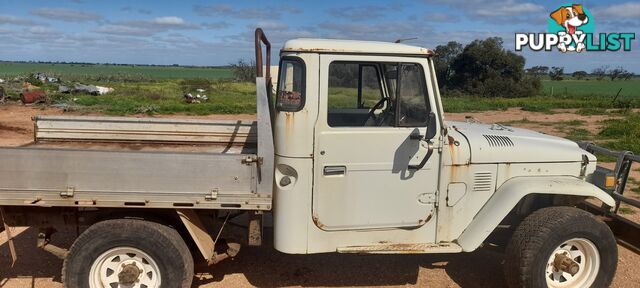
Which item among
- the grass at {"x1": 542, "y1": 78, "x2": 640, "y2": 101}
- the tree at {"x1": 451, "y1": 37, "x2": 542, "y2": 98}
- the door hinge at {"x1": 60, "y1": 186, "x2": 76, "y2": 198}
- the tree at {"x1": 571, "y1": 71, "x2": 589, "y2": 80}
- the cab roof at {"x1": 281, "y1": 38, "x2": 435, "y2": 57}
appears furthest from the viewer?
the tree at {"x1": 571, "y1": 71, "x2": 589, "y2": 80}

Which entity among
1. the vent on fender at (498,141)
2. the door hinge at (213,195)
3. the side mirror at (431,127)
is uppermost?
the side mirror at (431,127)

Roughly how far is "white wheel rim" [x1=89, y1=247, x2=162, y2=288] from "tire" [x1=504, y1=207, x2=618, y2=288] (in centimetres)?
301

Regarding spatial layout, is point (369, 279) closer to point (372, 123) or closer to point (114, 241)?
point (372, 123)

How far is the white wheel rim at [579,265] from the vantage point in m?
4.52

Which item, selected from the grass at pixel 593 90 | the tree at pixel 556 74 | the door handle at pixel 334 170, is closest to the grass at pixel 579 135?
the door handle at pixel 334 170

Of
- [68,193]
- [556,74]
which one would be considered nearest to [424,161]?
[68,193]

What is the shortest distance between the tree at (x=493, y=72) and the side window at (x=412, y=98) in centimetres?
4200

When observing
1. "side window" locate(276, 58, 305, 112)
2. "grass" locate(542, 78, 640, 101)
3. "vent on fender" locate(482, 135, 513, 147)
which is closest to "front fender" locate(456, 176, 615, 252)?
"vent on fender" locate(482, 135, 513, 147)

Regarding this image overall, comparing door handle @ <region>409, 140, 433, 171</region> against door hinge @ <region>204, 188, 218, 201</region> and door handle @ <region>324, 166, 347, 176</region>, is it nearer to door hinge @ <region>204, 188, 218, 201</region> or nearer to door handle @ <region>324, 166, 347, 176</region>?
door handle @ <region>324, 166, 347, 176</region>

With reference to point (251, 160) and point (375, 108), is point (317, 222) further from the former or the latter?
point (375, 108)

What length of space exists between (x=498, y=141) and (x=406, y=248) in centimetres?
126

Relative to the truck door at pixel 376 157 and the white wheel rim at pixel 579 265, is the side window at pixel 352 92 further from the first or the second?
the white wheel rim at pixel 579 265

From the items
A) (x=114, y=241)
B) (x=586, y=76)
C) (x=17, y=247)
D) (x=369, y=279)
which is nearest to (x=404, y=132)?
(x=369, y=279)

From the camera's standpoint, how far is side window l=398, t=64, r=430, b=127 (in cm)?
422
